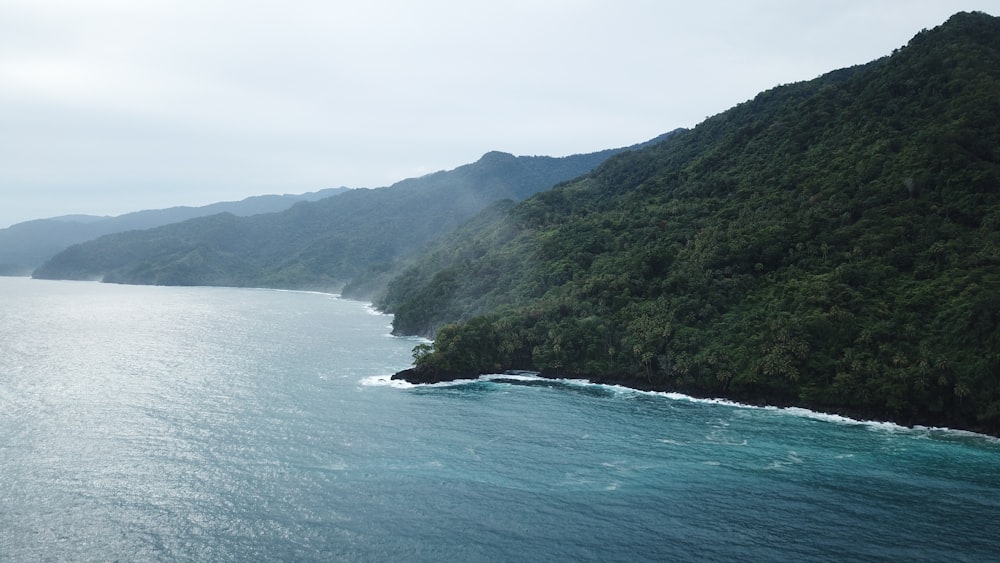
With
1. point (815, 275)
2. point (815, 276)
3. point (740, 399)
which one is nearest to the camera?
point (740, 399)

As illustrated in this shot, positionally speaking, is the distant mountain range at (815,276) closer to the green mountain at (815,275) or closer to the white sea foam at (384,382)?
the green mountain at (815,275)

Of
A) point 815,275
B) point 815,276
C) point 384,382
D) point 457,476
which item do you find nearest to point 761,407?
point 815,276

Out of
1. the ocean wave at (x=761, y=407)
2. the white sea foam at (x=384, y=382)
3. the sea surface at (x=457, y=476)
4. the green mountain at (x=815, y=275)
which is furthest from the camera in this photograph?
the white sea foam at (x=384, y=382)

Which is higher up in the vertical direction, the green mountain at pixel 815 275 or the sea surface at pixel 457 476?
the green mountain at pixel 815 275

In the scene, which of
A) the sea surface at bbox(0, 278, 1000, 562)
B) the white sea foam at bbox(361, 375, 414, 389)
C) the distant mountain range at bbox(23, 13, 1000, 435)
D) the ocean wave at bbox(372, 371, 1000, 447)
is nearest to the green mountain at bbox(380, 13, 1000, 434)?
the distant mountain range at bbox(23, 13, 1000, 435)

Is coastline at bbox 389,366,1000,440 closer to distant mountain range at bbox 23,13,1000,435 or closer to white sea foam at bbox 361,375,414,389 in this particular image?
distant mountain range at bbox 23,13,1000,435

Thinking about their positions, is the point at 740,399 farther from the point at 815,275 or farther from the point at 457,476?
the point at 457,476

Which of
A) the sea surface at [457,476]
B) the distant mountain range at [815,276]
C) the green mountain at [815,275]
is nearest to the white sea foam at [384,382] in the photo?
the sea surface at [457,476]
